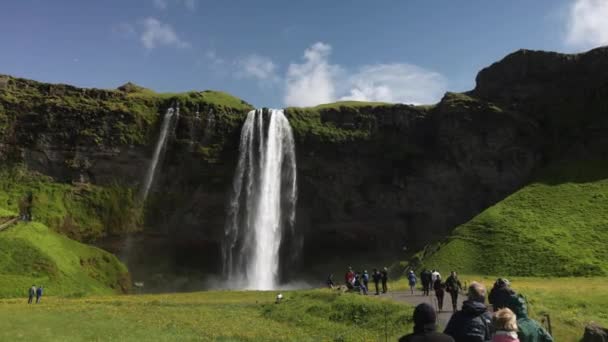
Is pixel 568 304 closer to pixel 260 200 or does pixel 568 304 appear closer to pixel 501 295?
pixel 501 295

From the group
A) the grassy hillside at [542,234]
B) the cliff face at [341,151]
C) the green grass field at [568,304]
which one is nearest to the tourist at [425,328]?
the green grass field at [568,304]

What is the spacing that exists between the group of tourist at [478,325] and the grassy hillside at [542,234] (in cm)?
4414

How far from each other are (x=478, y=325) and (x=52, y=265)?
51.5m

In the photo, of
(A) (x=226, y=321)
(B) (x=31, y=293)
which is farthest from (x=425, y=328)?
(B) (x=31, y=293)

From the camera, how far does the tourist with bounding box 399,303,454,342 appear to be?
249 inches

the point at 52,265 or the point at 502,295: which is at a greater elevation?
the point at 502,295

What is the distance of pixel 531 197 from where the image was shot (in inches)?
2530

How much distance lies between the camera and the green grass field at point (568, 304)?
57.2 ft

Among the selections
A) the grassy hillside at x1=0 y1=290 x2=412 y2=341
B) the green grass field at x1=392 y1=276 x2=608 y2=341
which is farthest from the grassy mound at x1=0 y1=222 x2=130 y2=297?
the green grass field at x1=392 y1=276 x2=608 y2=341

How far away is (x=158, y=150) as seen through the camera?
240ft

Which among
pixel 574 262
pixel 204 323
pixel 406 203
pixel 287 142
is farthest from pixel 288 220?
pixel 204 323

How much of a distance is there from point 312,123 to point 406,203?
18363 millimetres

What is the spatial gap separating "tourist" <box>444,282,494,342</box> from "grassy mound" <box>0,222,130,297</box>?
156 ft

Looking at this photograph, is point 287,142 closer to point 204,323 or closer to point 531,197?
point 531,197
